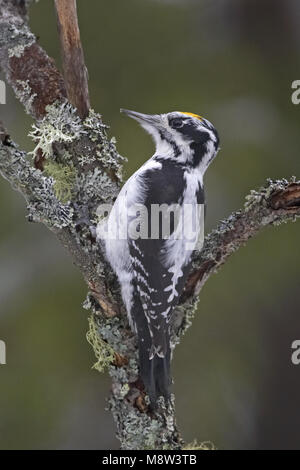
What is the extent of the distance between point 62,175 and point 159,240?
46cm

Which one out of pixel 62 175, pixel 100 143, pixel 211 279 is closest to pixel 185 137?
pixel 100 143

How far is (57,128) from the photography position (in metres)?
2.80

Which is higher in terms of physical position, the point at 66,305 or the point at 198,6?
the point at 198,6

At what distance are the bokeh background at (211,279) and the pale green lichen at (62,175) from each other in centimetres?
134

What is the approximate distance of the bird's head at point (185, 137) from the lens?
319cm

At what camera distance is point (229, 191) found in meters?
4.21

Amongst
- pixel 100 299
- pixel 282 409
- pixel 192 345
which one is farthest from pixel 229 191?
pixel 100 299

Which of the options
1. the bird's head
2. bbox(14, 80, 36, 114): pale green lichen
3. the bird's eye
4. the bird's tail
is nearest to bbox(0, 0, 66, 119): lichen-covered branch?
bbox(14, 80, 36, 114): pale green lichen

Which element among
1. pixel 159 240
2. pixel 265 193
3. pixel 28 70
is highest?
pixel 28 70

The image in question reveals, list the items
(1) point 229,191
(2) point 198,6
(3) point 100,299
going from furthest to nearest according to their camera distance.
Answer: (2) point 198,6 → (1) point 229,191 → (3) point 100,299

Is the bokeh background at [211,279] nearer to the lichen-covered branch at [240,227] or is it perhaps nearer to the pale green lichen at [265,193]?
the lichen-covered branch at [240,227]

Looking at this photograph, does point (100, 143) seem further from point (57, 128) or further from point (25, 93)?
point (25, 93)
